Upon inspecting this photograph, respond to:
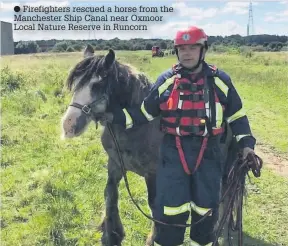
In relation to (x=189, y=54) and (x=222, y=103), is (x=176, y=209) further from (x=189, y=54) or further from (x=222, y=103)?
(x=189, y=54)

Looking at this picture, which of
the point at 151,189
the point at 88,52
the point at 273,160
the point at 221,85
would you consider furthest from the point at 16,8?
the point at 221,85

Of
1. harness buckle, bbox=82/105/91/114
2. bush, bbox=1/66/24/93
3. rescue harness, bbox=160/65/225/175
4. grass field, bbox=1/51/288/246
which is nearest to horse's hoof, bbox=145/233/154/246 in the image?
grass field, bbox=1/51/288/246

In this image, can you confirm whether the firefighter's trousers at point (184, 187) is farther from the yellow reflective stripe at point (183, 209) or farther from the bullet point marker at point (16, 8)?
the bullet point marker at point (16, 8)

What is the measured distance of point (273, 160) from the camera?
7836 mm

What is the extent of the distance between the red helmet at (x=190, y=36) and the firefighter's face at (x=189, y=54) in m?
0.05

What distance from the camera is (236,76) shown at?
2327 cm

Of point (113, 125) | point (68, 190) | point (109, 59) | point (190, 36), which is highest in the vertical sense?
point (190, 36)

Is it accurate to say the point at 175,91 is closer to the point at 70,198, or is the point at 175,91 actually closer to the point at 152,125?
the point at 152,125

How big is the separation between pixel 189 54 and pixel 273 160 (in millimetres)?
5350

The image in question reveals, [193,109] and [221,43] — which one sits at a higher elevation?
[221,43]

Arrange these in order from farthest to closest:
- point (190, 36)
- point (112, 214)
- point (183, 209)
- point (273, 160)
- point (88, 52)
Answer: point (273, 160) < point (112, 214) < point (88, 52) < point (183, 209) < point (190, 36)

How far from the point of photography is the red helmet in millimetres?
3123

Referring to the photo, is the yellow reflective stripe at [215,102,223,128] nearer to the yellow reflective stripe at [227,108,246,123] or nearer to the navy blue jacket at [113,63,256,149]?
the navy blue jacket at [113,63,256,149]

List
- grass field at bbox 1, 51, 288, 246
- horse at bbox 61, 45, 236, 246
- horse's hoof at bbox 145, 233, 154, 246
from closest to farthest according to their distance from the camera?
horse at bbox 61, 45, 236, 246 < horse's hoof at bbox 145, 233, 154, 246 < grass field at bbox 1, 51, 288, 246
